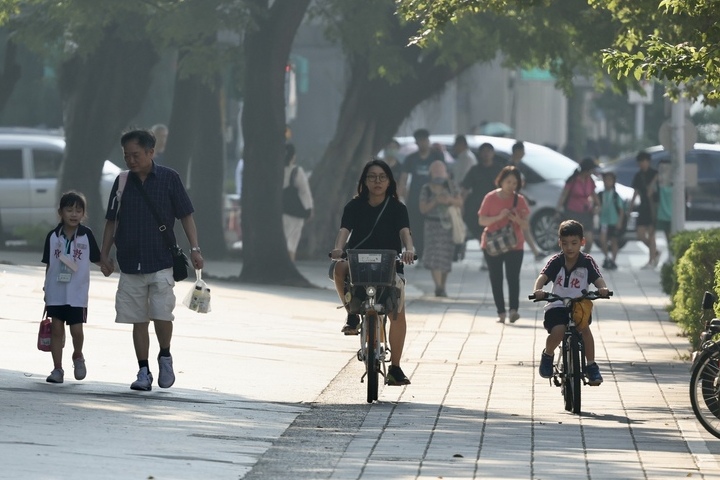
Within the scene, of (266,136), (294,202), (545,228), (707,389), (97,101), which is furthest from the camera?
(545,228)

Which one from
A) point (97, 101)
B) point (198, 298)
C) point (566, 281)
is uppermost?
point (97, 101)

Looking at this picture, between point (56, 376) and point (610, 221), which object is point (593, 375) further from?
point (610, 221)

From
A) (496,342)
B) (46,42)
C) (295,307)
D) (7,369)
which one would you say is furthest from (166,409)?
(46,42)

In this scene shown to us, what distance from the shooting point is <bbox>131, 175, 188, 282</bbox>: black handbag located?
1151 centimetres

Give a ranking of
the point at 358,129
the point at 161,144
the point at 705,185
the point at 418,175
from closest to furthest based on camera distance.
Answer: the point at 161,144 → the point at 418,175 → the point at 358,129 → the point at 705,185

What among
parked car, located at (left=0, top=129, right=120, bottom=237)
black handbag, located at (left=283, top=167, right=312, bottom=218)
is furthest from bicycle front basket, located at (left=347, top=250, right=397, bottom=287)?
parked car, located at (left=0, top=129, right=120, bottom=237)

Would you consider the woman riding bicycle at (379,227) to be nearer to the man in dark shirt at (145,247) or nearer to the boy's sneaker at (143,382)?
the man in dark shirt at (145,247)

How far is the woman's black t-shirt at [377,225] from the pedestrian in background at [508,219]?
6214 millimetres

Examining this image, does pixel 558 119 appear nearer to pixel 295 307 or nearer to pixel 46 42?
pixel 46 42

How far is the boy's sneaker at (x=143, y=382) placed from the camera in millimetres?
11359

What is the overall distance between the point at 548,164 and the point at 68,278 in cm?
2167

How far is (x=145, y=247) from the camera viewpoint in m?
11.5

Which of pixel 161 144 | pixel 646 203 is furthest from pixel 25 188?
pixel 646 203

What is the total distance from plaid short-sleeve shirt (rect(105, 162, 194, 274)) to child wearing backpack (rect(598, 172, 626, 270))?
52.3ft
